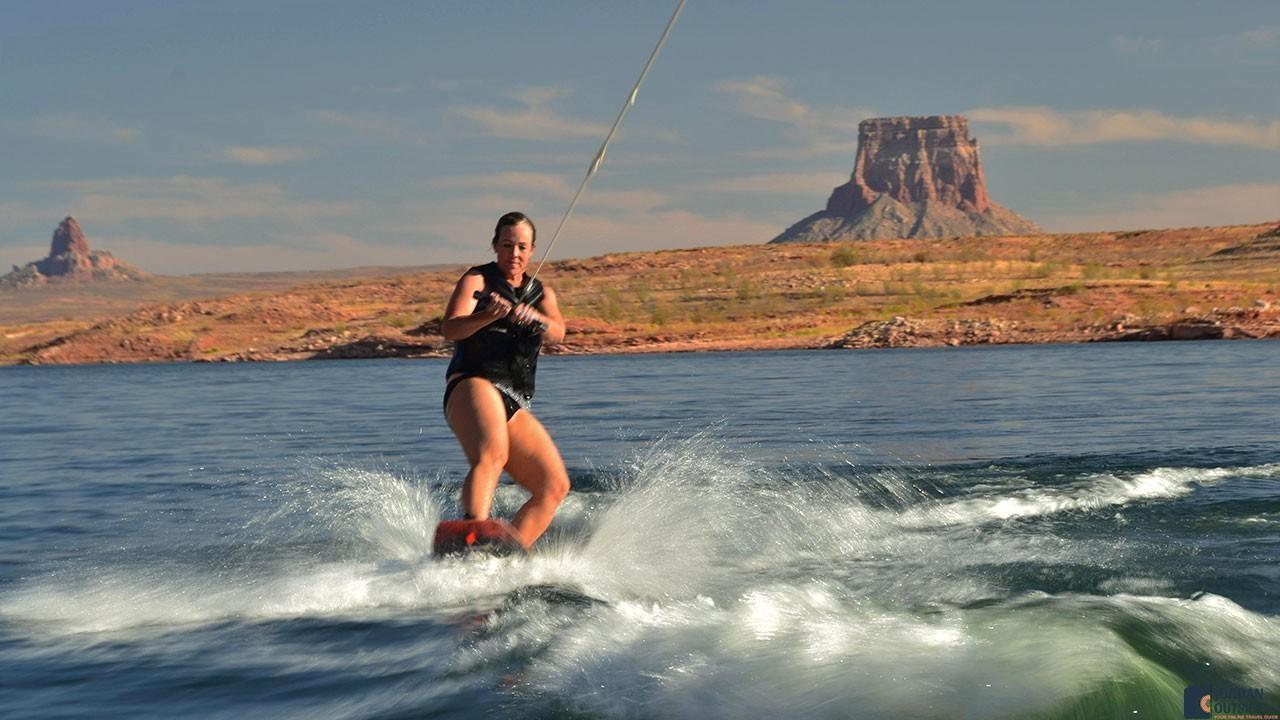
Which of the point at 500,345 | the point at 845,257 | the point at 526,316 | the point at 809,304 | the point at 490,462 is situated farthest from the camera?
the point at 845,257

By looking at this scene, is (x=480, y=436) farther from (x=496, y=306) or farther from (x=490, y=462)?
(x=496, y=306)

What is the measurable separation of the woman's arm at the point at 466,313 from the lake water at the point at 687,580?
1.10 m

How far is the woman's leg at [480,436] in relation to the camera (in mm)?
5824

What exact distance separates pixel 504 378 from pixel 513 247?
A: 62 cm

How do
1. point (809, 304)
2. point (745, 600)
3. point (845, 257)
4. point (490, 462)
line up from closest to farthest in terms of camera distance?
1. point (745, 600)
2. point (490, 462)
3. point (809, 304)
4. point (845, 257)

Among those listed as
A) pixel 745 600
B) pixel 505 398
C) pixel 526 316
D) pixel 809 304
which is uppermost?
pixel 526 316

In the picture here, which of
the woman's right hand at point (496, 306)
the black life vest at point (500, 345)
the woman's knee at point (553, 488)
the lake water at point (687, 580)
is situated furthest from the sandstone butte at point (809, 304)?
the woman's right hand at point (496, 306)

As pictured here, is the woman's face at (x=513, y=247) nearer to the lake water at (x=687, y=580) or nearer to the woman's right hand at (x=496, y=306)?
the woman's right hand at (x=496, y=306)

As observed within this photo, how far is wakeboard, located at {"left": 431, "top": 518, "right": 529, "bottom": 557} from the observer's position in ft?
19.2

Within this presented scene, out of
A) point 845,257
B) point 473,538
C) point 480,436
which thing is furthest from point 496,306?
point 845,257

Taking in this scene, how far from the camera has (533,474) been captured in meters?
6.15

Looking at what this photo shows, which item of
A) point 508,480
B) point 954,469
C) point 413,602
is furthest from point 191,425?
point 413,602

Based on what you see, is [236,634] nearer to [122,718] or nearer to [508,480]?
[122,718]

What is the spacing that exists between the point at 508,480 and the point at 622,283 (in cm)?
6666
